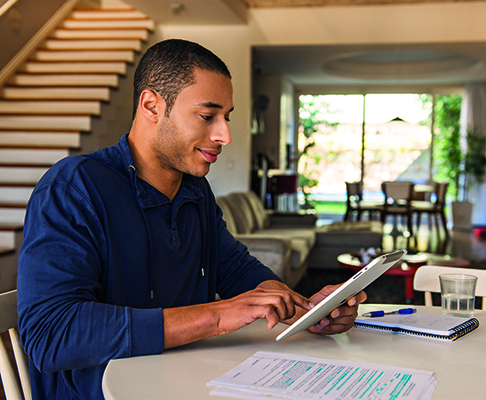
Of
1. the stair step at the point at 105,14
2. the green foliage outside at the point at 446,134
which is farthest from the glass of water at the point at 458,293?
the green foliage outside at the point at 446,134

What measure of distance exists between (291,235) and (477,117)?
7.32 meters

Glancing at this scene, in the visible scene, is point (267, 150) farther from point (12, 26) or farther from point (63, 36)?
point (12, 26)

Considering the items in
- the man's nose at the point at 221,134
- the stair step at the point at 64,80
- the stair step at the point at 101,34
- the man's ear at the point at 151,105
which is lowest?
the man's nose at the point at 221,134

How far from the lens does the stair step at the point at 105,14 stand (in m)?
7.12

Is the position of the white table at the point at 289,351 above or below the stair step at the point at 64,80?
below

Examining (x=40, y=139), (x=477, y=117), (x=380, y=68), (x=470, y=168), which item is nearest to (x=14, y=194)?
(x=40, y=139)

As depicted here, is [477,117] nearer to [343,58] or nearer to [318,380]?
[343,58]

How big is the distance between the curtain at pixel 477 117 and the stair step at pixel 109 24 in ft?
23.4

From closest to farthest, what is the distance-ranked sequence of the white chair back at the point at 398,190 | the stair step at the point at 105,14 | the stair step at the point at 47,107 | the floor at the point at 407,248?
the floor at the point at 407,248, the stair step at the point at 47,107, the stair step at the point at 105,14, the white chair back at the point at 398,190

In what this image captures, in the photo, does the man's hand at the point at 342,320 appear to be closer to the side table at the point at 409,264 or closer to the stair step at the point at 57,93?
the side table at the point at 409,264

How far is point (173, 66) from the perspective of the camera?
118 centimetres

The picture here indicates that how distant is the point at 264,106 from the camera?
9.99 metres

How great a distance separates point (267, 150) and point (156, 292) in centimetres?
911

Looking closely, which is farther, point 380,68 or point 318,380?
point 380,68
